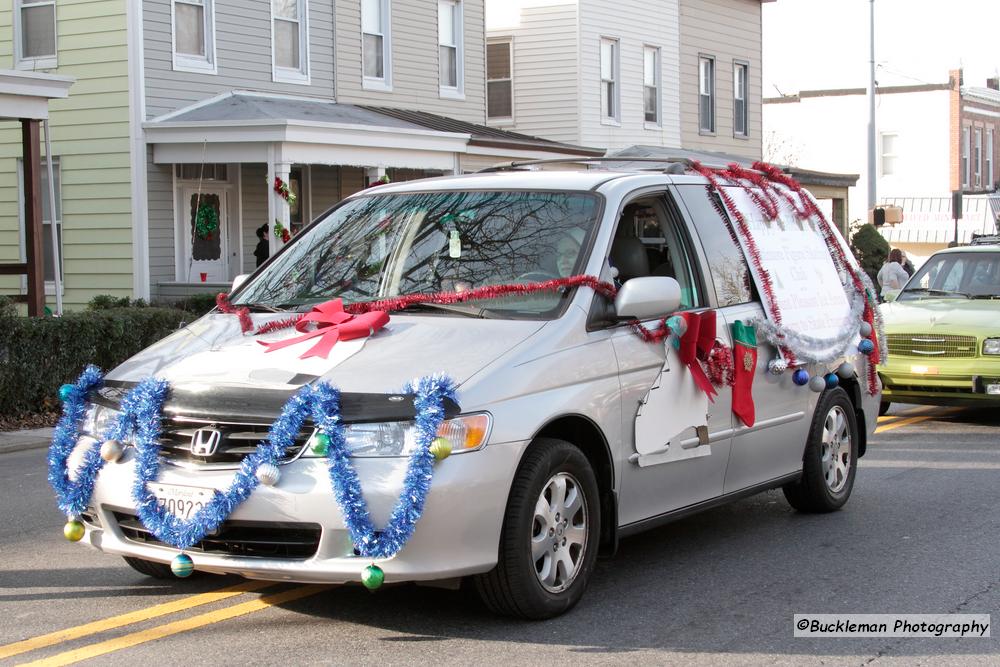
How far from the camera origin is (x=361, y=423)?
16.8 ft

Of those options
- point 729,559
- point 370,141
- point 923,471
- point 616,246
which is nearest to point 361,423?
point 616,246

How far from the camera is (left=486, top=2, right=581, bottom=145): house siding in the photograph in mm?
29603

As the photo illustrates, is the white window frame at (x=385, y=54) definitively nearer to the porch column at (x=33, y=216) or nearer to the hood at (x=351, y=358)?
the porch column at (x=33, y=216)

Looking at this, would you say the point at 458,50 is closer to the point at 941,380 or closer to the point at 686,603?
the point at 941,380

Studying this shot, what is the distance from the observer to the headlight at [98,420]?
5.64 metres

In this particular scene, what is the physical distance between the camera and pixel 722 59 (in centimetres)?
3444

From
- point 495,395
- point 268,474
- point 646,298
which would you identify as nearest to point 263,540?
point 268,474

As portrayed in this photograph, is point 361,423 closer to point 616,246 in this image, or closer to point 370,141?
point 616,246

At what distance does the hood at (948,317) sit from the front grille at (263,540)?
8.87 m

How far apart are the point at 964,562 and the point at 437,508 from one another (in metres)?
3.33

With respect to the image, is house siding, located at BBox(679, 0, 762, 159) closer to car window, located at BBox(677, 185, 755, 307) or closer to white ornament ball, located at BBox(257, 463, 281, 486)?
car window, located at BBox(677, 185, 755, 307)

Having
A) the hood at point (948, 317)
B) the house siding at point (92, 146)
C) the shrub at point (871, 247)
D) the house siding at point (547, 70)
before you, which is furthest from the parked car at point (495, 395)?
the shrub at point (871, 247)

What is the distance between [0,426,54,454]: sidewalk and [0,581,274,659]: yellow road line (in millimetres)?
5960

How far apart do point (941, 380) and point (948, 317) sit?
2.45 feet
